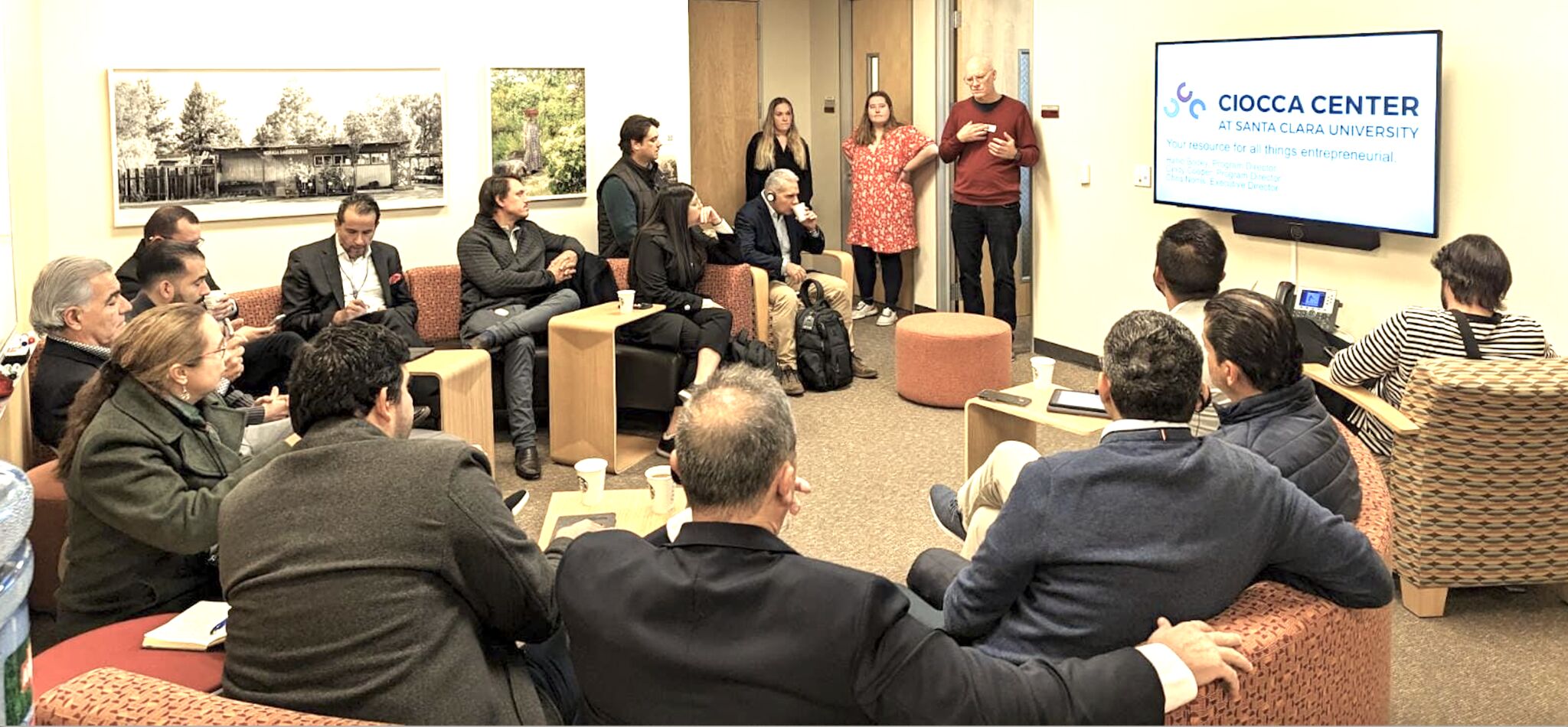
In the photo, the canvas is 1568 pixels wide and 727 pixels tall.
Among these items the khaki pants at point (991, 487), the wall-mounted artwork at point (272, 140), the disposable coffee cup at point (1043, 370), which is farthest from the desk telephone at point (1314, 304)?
the wall-mounted artwork at point (272, 140)

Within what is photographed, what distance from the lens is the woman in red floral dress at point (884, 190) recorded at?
28.9 feet

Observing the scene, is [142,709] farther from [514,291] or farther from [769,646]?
[514,291]

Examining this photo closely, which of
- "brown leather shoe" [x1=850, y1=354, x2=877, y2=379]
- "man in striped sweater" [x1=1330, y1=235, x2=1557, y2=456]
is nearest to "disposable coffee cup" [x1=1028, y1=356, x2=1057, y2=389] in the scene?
"man in striped sweater" [x1=1330, y1=235, x2=1557, y2=456]

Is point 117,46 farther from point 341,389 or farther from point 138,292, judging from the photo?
point 341,389

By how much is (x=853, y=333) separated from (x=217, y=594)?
5.90m

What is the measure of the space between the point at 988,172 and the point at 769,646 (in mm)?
6286

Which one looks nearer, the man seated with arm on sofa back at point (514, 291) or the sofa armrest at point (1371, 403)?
the sofa armrest at point (1371, 403)

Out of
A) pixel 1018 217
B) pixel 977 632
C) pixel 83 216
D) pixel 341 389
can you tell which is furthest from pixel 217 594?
pixel 1018 217

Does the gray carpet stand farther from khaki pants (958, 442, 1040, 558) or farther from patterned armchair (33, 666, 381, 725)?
patterned armchair (33, 666, 381, 725)

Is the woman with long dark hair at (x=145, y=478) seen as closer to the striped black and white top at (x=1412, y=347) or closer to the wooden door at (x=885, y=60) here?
the striped black and white top at (x=1412, y=347)

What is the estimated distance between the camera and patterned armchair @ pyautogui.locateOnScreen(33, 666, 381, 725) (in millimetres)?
1959

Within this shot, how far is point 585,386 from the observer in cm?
600

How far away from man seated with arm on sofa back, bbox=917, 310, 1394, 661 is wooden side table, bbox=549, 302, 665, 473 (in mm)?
3686

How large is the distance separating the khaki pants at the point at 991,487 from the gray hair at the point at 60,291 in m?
2.65
